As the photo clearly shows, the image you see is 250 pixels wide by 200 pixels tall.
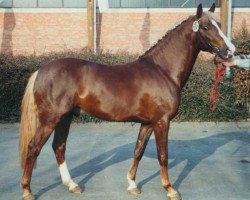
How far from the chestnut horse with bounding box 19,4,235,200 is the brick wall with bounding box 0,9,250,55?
33.5 ft

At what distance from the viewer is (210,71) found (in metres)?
10.2

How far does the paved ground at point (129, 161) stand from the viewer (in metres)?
5.41

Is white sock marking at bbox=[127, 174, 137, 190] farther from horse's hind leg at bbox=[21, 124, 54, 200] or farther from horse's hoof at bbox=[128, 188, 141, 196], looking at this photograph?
horse's hind leg at bbox=[21, 124, 54, 200]

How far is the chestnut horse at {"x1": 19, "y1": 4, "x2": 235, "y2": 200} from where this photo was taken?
16.6ft

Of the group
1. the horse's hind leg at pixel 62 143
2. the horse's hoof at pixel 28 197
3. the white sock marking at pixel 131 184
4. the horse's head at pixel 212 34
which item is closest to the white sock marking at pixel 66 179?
the horse's hind leg at pixel 62 143

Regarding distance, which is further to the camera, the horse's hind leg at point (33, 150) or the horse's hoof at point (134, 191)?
the horse's hoof at point (134, 191)

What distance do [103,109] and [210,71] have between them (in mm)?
5555

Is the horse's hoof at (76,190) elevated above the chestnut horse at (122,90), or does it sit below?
below

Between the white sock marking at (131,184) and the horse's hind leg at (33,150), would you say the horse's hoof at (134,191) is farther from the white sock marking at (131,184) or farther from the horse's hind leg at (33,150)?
the horse's hind leg at (33,150)

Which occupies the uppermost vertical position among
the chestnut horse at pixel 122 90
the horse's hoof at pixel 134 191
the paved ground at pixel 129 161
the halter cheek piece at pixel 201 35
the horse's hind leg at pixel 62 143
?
the halter cheek piece at pixel 201 35

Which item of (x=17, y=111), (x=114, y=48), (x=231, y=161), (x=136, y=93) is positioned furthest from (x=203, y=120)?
(x=114, y=48)

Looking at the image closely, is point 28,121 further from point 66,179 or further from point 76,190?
point 76,190

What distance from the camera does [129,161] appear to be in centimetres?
683

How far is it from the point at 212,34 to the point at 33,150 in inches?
101
